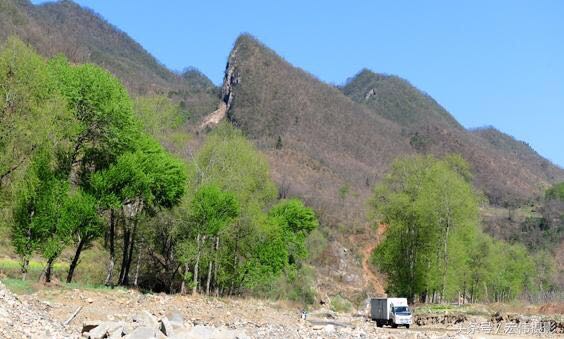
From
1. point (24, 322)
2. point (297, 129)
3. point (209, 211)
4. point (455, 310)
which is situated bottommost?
point (455, 310)

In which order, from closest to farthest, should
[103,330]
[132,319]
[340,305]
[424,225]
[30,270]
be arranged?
[103,330], [132,319], [30,270], [424,225], [340,305]

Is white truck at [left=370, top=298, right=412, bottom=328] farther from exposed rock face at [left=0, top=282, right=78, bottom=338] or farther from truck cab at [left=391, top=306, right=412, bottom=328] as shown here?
exposed rock face at [left=0, top=282, right=78, bottom=338]

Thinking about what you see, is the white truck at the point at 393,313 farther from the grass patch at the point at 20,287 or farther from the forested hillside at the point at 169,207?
the grass patch at the point at 20,287

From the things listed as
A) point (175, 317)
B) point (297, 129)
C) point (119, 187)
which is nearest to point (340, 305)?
point (119, 187)

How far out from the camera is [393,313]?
39.0m

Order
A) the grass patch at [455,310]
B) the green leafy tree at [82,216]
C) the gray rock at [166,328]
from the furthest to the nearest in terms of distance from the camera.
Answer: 1. the grass patch at [455,310]
2. the green leafy tree at [82,216]
3. the gray rock at [166,328]

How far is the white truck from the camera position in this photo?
38.7 metres

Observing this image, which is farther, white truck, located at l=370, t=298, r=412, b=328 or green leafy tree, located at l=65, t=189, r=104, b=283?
white truck, located at l=370, t=298, r=412, b=328

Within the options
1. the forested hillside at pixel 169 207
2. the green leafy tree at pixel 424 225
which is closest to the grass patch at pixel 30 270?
the forested hillside at pixel 169 207

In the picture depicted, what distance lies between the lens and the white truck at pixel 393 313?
1523 inches

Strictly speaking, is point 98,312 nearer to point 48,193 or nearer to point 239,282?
point 48,193

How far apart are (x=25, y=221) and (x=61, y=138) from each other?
4751mm

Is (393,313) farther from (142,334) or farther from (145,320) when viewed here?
(142,334)

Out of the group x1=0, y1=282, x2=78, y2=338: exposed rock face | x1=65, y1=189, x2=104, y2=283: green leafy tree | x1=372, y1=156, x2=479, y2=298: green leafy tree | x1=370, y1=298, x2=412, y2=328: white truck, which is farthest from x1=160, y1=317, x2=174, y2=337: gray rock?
x1=372, y1=156, x2=479, y2=298: green leafy tree
